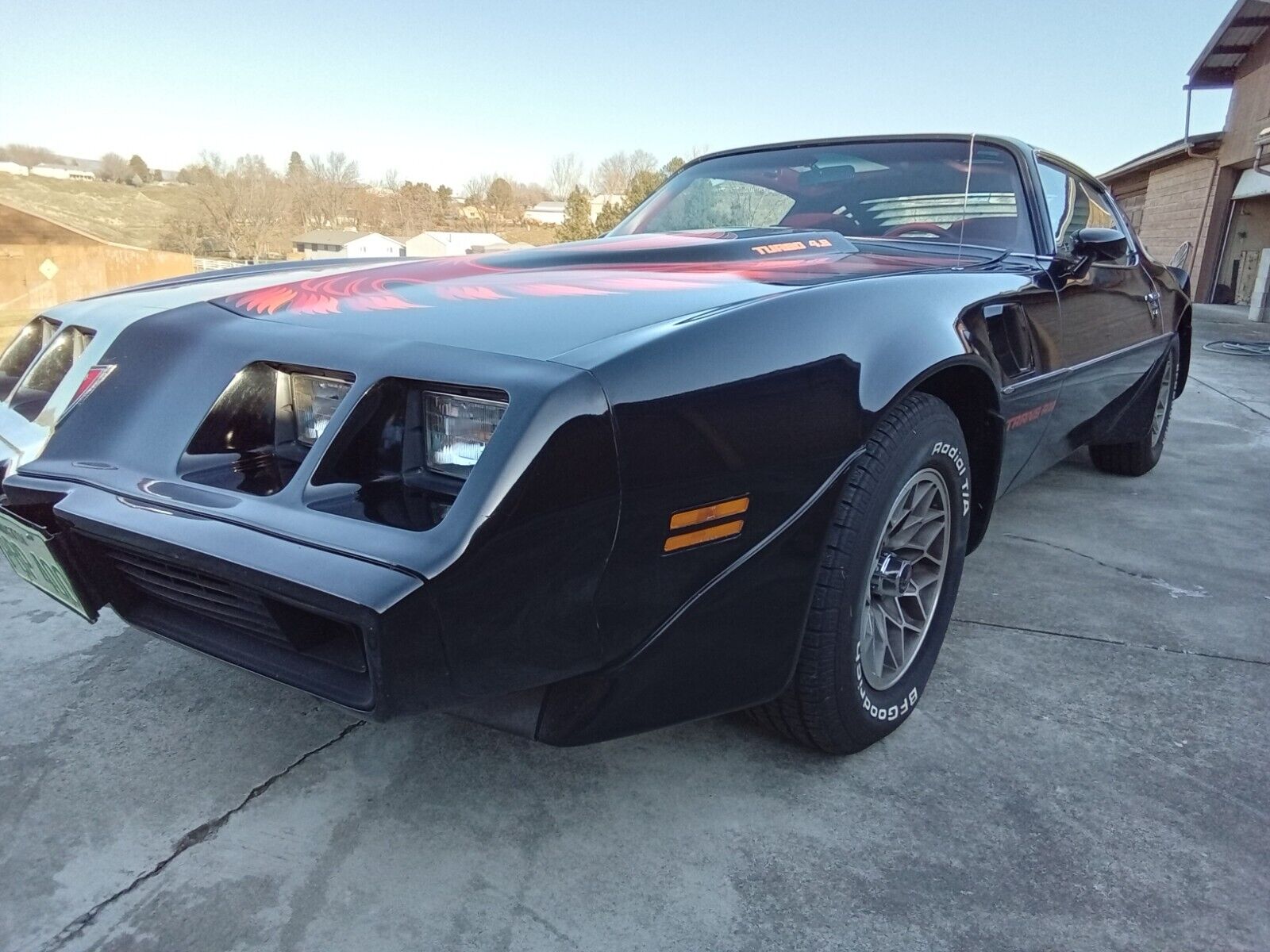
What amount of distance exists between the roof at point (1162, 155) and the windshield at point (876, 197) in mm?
16567

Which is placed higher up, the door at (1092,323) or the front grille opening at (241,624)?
the door at (1092,323)

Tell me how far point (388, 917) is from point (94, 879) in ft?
1.70

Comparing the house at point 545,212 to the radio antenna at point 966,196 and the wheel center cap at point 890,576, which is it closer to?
the radio antenna at point 966,196

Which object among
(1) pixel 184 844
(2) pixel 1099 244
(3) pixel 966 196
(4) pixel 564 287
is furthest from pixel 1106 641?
(1) pixel 184 844

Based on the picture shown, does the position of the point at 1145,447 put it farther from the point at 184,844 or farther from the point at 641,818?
the point at 184,844

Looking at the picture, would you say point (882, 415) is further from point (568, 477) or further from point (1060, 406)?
point (1060, 406)

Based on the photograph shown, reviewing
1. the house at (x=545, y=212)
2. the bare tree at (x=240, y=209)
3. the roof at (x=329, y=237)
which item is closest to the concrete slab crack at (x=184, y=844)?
the bare tree at (x=240, y=209)

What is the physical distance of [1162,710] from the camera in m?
2.01

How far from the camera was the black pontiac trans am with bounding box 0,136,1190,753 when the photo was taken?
3.78 feet

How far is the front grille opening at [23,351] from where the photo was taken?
210cm

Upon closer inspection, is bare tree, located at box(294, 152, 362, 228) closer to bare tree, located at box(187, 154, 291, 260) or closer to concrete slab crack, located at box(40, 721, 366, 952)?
bare tree, located at box(187, 154, 291, 260)

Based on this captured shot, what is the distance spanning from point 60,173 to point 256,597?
81.8m

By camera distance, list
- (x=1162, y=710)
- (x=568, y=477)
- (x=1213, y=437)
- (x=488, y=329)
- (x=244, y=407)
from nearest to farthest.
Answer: (x=568, y=477) < (x=488, y=329) < (x=244, y=407) < (x=1162, y=710) < (x=1213, y=437)

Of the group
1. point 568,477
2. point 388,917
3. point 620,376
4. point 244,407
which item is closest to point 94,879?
point 388,917
